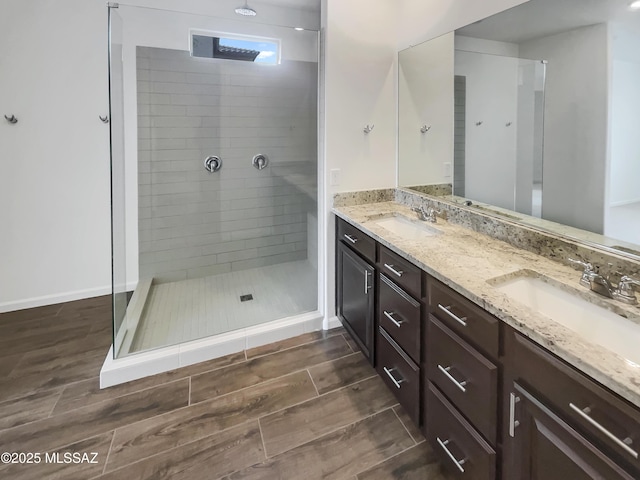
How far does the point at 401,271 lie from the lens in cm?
166

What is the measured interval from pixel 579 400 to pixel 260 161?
118 inches

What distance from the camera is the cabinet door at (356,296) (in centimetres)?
203

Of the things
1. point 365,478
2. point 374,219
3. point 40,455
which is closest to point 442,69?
point 374,219

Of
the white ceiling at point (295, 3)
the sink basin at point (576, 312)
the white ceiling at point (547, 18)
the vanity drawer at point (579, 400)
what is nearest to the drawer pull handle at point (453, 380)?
the vanity drawer at point (579, 400)

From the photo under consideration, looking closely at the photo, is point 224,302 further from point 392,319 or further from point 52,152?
point 52,152

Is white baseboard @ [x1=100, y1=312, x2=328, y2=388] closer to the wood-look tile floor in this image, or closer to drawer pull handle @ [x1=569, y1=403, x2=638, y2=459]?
the wood-look tile floor

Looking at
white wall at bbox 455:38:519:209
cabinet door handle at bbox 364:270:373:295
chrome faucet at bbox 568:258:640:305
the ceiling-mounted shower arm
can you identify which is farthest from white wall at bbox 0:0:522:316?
chrome faucet at bbox 568:258:640:305

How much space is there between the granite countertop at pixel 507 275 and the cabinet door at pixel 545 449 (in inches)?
7.1

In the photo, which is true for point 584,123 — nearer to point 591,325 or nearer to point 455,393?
point 591,325

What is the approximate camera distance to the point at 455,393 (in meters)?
1.32

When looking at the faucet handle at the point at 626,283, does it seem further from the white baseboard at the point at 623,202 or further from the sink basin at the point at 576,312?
the white baseboard at the point at 623,202

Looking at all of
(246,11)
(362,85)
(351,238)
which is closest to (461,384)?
(351,238)

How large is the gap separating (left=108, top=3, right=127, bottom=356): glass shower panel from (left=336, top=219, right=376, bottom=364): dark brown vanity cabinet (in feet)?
4.68

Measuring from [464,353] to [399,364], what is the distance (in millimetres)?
534
